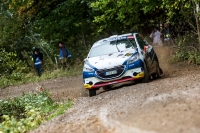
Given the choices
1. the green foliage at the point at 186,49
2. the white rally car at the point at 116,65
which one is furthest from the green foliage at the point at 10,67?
the white rally car at the point at 116,65

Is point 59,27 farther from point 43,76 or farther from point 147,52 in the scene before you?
point 147,52

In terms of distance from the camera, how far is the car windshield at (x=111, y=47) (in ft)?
46.3

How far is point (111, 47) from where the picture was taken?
14.2 meters

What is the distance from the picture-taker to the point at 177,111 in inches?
316

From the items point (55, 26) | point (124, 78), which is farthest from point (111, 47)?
point (55, 26)

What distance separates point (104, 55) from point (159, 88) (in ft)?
10.0

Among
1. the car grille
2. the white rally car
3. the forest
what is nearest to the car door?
the white rally car

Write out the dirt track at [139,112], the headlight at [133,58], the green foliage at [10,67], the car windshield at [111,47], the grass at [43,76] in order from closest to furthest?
the dirt track at [139,112]
the headlight at [133,58]
the car windshield at [111,47]
the grass at [43,76]
the green foliage at [10,67]

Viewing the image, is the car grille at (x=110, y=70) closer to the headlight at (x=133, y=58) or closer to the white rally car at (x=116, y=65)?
the white rally car at (x=116, y=65)

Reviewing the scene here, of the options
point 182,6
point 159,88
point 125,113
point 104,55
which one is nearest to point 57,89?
point 104,55

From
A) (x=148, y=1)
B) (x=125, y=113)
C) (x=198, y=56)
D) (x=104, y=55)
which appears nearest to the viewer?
(x=125, y=113)

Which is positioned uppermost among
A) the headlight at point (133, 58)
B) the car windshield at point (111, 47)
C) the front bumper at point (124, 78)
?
the car windshield at point (111, 47)

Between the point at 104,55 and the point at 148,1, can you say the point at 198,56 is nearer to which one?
the point at 148,1

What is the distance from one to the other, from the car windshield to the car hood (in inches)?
13.1
